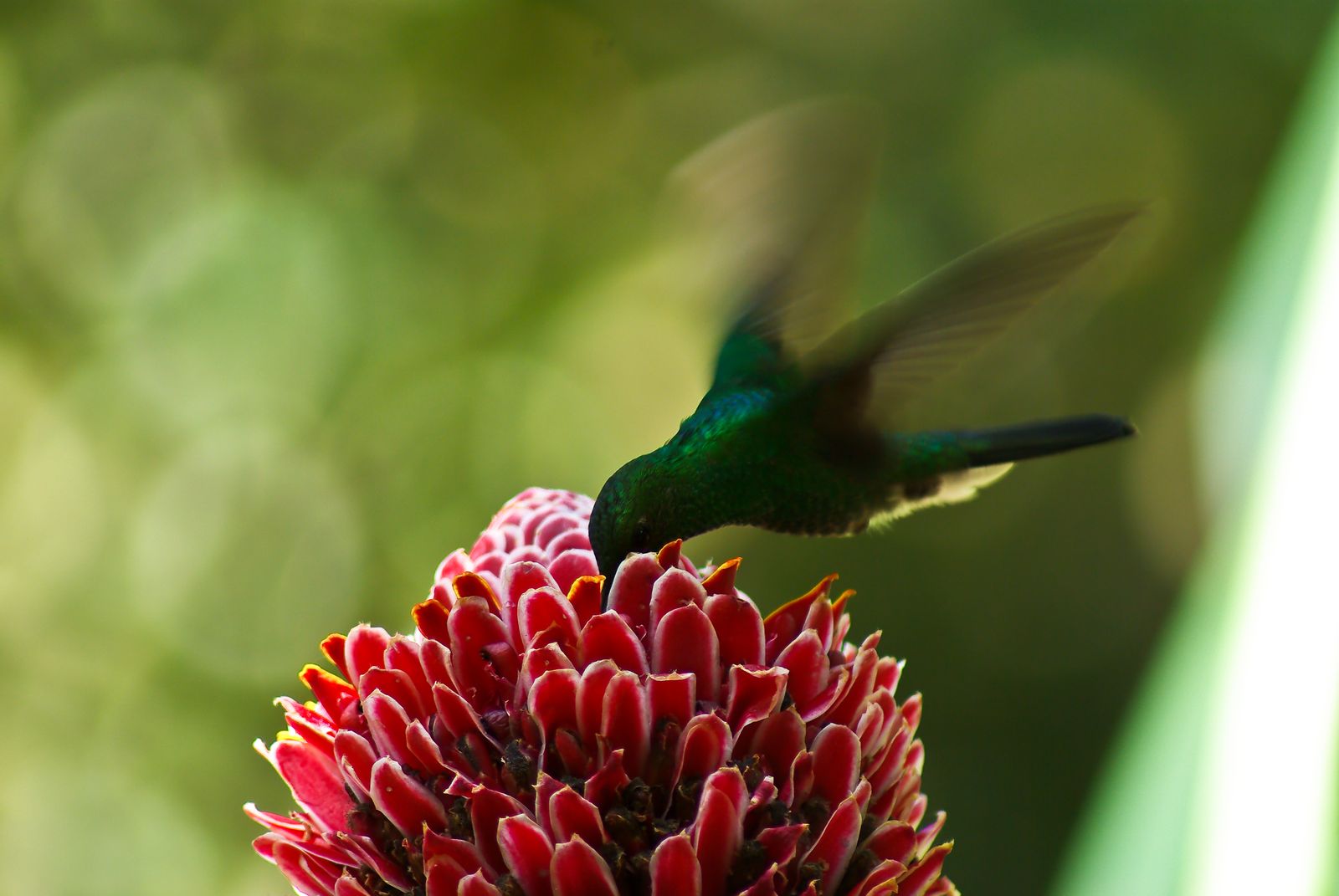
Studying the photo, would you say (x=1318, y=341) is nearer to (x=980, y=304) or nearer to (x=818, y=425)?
(x=980, y=304)

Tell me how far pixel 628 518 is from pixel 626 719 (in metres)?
0.27

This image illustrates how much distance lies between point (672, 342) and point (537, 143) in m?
0.88

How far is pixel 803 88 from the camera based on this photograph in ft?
15.6

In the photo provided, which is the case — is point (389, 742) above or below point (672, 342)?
below

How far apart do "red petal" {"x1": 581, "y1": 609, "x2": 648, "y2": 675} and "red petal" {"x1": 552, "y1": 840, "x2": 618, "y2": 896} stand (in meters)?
0.16

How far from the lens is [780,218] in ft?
5.22

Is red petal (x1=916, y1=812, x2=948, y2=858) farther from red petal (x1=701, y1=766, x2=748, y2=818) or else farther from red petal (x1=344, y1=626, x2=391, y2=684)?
red petal (x1=344, y1=626, x2=391, y2=684)

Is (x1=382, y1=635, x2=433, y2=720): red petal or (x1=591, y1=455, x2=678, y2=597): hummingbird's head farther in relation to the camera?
(x1=591, y1=455, x2=678, y2=597): hummingbird's head

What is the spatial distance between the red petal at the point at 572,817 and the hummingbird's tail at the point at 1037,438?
3.23 ft

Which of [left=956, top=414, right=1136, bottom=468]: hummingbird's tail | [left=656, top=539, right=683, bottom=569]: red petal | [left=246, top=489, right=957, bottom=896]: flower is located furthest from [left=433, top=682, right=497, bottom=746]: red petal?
[left=956, top=414, right=1136, bottom=468]: hummingbird's tail

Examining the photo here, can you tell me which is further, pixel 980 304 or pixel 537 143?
pixel 537 143

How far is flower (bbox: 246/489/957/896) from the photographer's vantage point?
1.00m

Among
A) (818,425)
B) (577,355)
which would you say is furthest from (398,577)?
(818,425)

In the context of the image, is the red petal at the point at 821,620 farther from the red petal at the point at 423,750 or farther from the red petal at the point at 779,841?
the red petal at the point at 423,750
